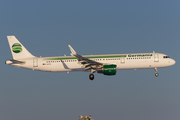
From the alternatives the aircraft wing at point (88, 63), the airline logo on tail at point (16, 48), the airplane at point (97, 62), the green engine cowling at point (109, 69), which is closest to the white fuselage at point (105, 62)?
the airplane at point (97, 62)

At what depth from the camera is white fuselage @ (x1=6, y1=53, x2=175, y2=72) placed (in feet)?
244

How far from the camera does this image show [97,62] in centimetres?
7325

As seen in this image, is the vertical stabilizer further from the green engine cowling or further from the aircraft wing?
the green engine cowling

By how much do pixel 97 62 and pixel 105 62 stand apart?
7.82ft

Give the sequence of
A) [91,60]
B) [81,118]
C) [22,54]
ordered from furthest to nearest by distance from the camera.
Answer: [22,54], [91,60], [81,118]

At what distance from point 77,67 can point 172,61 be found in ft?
65.3

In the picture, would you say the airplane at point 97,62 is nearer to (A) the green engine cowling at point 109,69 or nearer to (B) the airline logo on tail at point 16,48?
(A) the green engine cowling at point 109,69

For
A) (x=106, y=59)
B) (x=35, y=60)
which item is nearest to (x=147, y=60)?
(x=106, y=59)

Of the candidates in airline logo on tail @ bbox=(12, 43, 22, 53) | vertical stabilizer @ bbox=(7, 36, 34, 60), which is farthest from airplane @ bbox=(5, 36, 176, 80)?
airline logo on tail @ bbox=(12, 43, 22, 53)

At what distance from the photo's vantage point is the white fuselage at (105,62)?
74.3m

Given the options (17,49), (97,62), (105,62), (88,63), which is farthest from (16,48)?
(105,62)

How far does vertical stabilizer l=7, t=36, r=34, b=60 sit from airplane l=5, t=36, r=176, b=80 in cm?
163

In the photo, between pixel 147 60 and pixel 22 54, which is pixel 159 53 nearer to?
pixel 147 60

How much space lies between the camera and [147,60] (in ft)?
244
